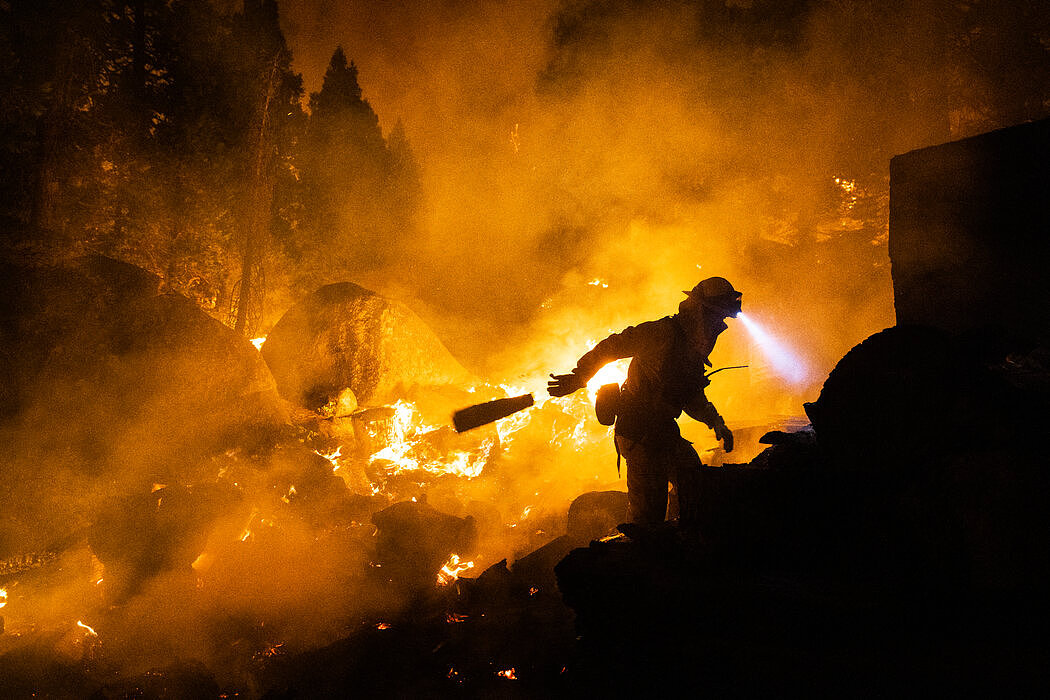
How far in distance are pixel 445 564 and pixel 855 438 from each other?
460cm

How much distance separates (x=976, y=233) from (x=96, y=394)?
29.5ft

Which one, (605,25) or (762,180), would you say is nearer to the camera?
(762,180)

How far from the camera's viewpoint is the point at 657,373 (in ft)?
14.6

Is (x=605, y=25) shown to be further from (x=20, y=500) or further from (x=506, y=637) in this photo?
(x=20, y=500)

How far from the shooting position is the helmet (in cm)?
440

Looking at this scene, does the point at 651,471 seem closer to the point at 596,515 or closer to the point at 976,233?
the point at 596,515

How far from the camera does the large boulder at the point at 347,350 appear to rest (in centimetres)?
1000

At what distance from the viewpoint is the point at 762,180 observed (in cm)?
1022

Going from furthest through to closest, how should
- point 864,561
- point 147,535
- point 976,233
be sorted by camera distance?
point 147,535 < point 976,233 < point 864,561

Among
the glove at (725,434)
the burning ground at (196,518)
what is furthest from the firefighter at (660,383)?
the burning ground at (196,518)

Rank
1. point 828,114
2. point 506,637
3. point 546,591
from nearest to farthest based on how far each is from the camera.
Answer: point 506,637, point 546,591, point 828,114

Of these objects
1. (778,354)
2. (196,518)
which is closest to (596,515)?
(196,518)

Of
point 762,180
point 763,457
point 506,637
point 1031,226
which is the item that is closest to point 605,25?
point 762,180

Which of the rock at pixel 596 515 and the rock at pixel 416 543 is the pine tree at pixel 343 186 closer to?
the rock at pixel 416 543
